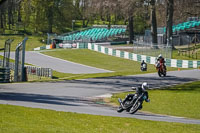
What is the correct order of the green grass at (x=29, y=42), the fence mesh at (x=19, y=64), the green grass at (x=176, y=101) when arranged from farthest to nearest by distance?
the green grass at (x=29, y=42), the fence mesh at (x=19, y=64), the green grass at (x=176, y=101)

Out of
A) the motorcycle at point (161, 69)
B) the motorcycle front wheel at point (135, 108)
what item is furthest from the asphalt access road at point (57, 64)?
the motorcycle front wheel at point (135, 108)

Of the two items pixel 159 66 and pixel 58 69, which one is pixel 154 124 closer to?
pixel 159 66

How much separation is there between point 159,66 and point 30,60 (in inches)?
966

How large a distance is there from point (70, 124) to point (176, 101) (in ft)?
36.0

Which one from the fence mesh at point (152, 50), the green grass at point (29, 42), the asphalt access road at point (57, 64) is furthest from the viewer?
the green grass at point (29, 42)

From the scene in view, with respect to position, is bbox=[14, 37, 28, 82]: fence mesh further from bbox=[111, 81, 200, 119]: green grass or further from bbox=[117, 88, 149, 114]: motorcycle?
bbox=[117, 88, 149, 114]: motorcycle

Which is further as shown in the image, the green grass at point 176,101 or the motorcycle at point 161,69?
the motorcycle at point 161,69

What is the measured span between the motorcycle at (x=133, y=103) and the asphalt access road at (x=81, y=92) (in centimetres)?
25

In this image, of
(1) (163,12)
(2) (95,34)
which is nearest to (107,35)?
(2) (95,34)

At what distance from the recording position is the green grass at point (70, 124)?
1180cm

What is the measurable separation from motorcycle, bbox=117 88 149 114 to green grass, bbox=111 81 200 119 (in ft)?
8.40

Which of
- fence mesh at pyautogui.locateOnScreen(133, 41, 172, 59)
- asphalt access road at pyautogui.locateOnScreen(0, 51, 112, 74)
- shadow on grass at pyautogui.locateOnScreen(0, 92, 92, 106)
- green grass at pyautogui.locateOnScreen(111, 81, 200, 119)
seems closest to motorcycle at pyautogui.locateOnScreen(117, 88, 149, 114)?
green grass at pyautogui.locateOnScreen(111, 81, 200, 119)

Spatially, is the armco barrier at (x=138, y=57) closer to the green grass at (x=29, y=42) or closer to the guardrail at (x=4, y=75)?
the green grass at (x=29, y=42)

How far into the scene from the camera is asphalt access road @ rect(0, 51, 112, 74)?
4451cm
